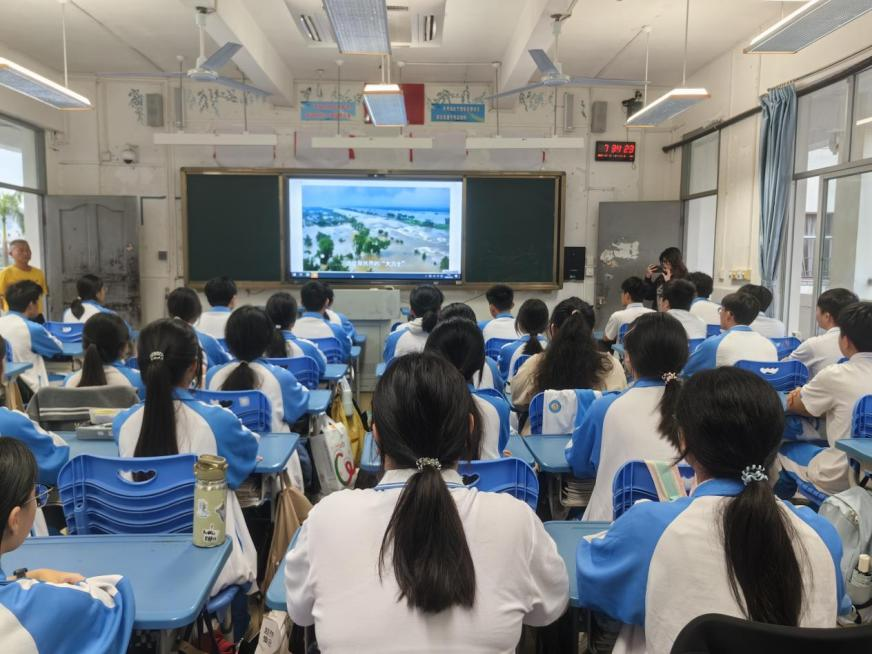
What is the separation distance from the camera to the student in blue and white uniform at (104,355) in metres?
2.77

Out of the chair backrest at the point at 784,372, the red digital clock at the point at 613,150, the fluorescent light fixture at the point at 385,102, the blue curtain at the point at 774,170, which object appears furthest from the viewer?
the red digital clock at the point at 613,150

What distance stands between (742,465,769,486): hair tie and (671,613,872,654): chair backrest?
34 centimetres

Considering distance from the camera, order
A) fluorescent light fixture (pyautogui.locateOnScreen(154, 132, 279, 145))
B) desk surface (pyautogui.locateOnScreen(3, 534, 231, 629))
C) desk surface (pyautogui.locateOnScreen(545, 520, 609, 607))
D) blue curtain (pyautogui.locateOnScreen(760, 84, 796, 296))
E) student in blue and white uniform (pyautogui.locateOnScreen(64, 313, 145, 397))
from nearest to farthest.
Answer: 1. desk surface (pyautogui.locateOnScreen(3, 534, 231, 629))
2. desk surface (pyautogui.locateOnScreen(545, 520, 609, 607))
3. student in blue and white uniform (pyautogui.locateOnScreen(64, 313, 145, 397))
4. blue curtain (pyautogui.locateOnScreen(760, 84, 796, 296))
5. fluorescent light fixture (pyautogui.locateOnScreen(154, 132, 279, 145))

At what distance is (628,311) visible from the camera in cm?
532

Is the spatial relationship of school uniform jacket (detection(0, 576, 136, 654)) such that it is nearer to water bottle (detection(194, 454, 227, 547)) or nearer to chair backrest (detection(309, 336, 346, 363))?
water bottle (detection(194, 454, 227, 547))

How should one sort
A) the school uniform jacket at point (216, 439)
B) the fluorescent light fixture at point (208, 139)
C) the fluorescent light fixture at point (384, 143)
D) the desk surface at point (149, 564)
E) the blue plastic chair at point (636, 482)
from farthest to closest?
the fluorescent light fixture at point (384, 143) < the fluorescent light fixture at point (208, 139) < the school uniform jacket at point (216, 439) < the blue plastic chair at point (636, 482) < the desk surface at point (149, 564)

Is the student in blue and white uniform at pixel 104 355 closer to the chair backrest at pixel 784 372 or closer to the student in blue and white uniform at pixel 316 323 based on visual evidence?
the student in blue and white uniform at pixel 316 323

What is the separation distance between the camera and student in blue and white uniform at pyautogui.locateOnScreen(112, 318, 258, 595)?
198 centimetres

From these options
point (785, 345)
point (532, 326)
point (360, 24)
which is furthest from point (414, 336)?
point (785, 345)

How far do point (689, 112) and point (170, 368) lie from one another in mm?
7126

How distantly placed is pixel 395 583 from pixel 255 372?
6.27ft

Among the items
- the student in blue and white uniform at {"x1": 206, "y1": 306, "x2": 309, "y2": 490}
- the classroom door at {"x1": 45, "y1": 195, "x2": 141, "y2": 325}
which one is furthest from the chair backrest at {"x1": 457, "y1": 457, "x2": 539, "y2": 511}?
the classroom door at {"x1": 45, "y1": 195, "x2": 141, "y2": 325}

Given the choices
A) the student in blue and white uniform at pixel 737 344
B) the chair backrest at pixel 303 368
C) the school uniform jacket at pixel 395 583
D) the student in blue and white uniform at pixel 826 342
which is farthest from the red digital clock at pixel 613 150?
the school uniform jacket at pixel 395 583

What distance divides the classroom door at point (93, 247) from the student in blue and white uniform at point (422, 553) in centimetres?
737
